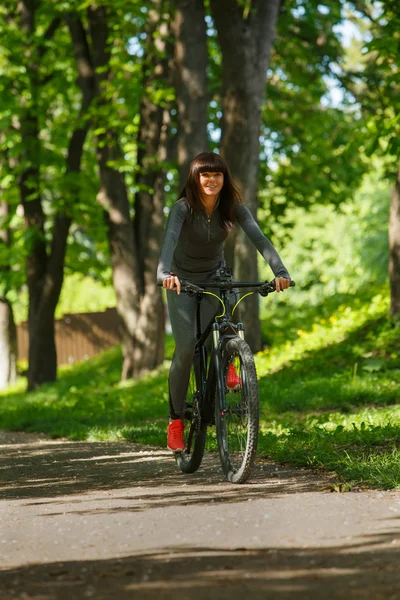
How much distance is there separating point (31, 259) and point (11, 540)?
17.7m

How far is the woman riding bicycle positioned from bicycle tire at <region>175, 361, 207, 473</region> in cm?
11

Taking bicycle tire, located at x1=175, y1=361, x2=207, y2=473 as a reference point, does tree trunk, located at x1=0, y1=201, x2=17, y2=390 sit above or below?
above

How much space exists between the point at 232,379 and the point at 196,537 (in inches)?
74.0

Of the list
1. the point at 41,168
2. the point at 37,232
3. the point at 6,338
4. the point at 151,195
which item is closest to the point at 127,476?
the point at 151,195

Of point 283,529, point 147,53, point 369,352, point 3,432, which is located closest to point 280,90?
point 147,53

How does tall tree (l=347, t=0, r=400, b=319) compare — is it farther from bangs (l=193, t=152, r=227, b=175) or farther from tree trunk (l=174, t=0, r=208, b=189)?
bangs (l=193, t=152, r=227, b=175)

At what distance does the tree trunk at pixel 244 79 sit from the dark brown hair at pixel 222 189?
8.15 meters

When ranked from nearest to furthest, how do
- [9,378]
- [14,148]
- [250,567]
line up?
[250,567] → [14,148] → [9,378]

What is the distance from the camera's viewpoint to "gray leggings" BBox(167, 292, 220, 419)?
6996mm

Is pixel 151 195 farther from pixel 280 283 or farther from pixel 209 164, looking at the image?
pixel 280 283

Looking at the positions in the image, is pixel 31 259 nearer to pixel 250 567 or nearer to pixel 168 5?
pixel 168 5

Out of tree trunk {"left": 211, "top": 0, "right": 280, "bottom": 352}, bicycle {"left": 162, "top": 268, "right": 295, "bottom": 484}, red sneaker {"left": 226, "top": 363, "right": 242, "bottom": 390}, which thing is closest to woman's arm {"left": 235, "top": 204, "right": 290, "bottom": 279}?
bicycle {"left": 162, "top": 268, "right": 295, "bottom": 484}

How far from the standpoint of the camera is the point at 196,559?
433 centimetres

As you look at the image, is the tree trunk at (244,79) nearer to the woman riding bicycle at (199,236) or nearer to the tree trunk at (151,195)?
the tree trunk at (151,195)
